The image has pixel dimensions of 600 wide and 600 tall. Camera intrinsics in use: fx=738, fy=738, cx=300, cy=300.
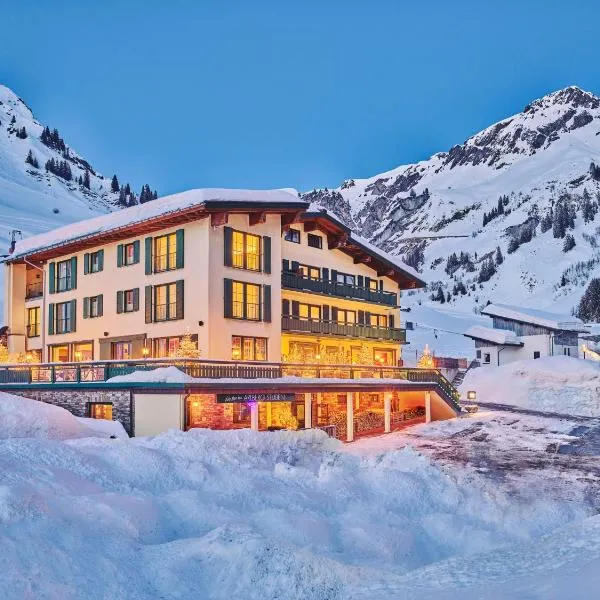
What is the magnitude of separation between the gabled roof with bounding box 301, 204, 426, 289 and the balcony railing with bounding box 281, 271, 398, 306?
4.87 ft

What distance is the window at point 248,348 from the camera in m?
34.5

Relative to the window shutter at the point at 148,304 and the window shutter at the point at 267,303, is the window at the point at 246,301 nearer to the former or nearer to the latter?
the window shutter at the point at 267,303

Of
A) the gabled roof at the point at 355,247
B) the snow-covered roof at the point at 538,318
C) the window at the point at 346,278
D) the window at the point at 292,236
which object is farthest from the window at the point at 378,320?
the snow-covered roof at the point at 538,318

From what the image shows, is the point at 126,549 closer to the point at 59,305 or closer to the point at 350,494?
the point at 350,494

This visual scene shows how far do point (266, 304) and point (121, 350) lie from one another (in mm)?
7941

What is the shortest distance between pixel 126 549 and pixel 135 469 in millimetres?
4677

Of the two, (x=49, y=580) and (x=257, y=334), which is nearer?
(x=49, y=580)

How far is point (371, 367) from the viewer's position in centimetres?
3572

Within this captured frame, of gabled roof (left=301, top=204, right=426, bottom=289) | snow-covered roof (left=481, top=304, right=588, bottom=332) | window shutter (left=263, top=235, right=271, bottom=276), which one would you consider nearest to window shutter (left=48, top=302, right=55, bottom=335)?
window shutter (left=263, top=235, right=271, bottom=276)

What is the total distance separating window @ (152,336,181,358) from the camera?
1359 inches

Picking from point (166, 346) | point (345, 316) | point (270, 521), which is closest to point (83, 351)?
point (166, 346)

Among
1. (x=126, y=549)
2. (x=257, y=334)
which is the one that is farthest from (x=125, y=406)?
(x=126, y=549)

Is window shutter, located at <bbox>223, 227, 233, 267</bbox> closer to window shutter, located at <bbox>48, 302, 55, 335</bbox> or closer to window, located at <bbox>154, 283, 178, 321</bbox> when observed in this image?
window, located at <bbox>154, 283, 178, 321</bbox>

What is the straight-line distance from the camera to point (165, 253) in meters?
35.6
